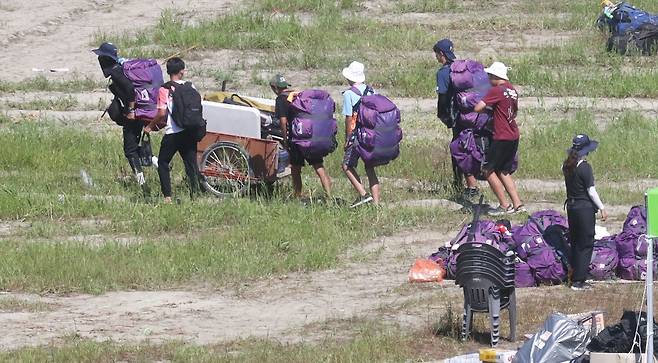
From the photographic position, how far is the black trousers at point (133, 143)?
16.5 metres

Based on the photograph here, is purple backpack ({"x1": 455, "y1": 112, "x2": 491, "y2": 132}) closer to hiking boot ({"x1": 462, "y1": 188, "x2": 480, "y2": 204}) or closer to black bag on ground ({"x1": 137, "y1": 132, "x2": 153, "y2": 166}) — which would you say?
hiking boot ({"x1": 462, "y1": 188, "x2": 480, "y2": 204})

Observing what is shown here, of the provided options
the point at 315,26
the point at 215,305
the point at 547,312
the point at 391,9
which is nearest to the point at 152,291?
the point at 215,305

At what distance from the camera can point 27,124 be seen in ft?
66.5

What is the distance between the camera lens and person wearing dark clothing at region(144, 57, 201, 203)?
15148mm

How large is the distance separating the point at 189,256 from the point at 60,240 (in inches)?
68.1

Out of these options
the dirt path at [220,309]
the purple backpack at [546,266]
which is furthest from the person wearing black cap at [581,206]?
the dirt path at [220,309]

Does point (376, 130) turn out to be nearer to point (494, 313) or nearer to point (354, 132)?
point (354, 132)

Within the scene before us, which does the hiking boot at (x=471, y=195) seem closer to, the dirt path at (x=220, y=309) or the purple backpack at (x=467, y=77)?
the purple backpack at (x=467, y=77)

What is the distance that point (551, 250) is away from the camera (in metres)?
12.8

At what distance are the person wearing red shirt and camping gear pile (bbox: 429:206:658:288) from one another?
6.29 feet

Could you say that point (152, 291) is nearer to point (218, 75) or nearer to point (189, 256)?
point (189, 256)

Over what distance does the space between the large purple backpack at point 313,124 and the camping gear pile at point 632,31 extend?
1016 centimetres

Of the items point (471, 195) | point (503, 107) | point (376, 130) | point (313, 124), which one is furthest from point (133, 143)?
point (503, 107)

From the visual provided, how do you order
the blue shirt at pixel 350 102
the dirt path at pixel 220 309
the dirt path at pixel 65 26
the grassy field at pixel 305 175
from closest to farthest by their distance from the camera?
the dirt path at pixel 220 309, the grassy field at pixel 305 175, the blue shirt at pixel 350 102, the dirt path at pixel 65 26
